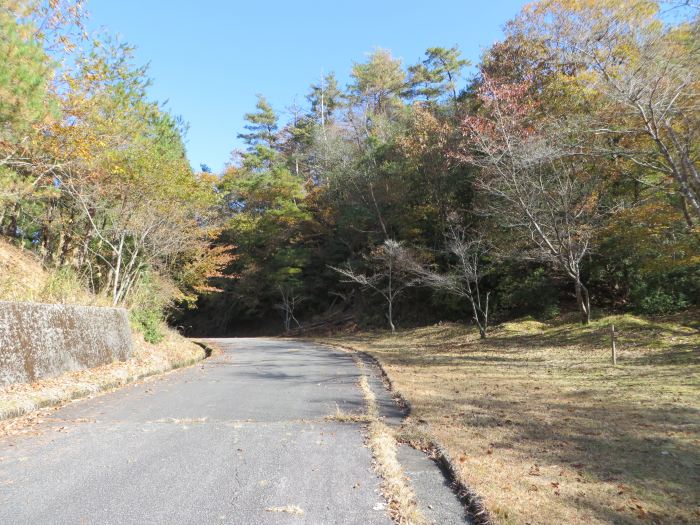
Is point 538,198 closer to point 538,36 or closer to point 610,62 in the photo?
point 610,62

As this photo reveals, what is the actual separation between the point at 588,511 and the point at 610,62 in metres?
11.7

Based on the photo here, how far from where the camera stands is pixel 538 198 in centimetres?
1602

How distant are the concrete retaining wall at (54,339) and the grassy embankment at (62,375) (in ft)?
0.70

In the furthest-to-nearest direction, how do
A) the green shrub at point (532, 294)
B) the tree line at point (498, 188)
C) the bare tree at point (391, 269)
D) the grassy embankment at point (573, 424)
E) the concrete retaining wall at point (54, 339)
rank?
the bare tree at point (391, 269) < the green shrub at point (532, 294) < the tree line at point (498, 188) < the concrete retaining wall at point (54, 339) < the grassy embankment at point (573, 424)

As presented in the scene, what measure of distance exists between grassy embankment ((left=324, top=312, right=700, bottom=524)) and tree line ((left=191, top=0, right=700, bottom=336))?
3.54 metres

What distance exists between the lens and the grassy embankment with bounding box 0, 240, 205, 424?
6977mm

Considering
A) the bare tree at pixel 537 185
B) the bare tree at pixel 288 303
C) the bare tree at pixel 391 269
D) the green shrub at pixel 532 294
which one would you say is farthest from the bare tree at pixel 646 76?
the bare tree at pixel 288 303

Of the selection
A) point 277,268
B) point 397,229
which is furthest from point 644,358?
point 277,268

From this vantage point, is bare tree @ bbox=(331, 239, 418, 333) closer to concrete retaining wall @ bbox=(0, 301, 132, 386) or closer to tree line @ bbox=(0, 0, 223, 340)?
tree line @ bbox=(0, 0, 223, 340)

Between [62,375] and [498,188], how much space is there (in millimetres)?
13997

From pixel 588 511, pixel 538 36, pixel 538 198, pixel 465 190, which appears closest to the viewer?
pixel 588 511

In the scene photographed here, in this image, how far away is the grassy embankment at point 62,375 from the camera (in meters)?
6.98

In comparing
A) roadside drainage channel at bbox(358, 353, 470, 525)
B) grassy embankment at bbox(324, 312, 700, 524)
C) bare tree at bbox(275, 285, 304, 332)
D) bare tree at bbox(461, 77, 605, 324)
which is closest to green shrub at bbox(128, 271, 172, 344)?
grassy embankment at bbox(324, 312, 700, 524)

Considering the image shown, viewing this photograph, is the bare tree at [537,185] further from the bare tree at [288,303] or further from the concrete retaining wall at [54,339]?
the bare tree at [288,303]
